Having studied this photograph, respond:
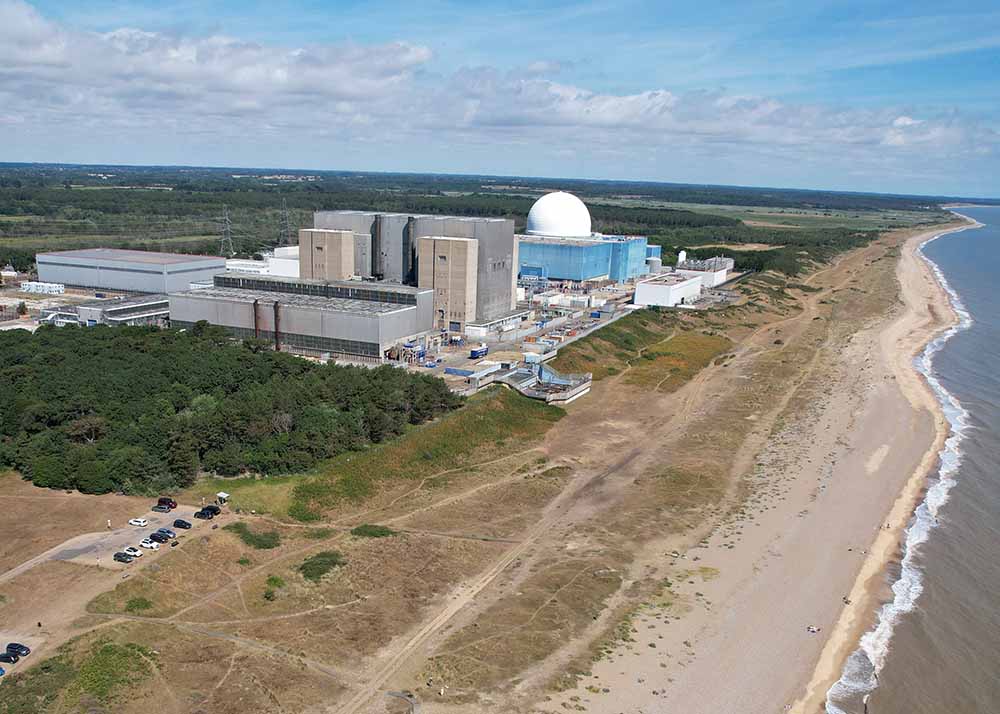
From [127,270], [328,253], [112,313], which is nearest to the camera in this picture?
[112,313]

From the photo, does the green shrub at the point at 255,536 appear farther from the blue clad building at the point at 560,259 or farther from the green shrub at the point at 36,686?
the blue clad building at the point at 560,259

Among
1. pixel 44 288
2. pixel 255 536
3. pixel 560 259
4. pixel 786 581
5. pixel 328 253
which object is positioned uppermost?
pixel 328 253

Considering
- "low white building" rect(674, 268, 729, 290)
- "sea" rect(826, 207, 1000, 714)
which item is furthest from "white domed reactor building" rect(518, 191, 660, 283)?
"sea" rect(826, 207, 1000, 714)

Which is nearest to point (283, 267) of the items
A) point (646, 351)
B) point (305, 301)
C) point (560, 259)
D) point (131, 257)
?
point (131, 257)

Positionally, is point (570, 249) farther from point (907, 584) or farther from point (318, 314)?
point (907, 584)

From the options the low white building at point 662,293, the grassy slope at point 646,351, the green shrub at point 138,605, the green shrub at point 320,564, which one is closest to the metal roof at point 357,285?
the grassy slope at point 646,351

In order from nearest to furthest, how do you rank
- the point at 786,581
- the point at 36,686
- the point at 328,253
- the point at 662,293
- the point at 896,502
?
1. the point at 36,686
2. the point at 786,581
3. the point at 896,502
4. the point at 328,253
5. the point at 662,293
